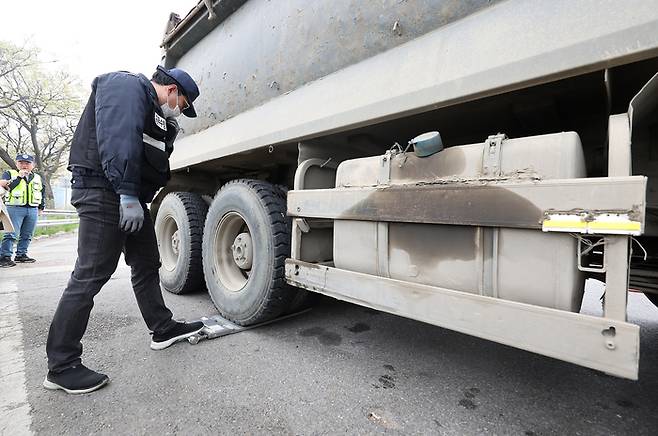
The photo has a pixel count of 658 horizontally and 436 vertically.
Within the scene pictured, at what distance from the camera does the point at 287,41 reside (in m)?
2.17

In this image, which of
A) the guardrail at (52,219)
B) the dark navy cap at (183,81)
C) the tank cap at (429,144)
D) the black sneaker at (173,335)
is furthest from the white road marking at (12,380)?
the guardrail at (52,219)

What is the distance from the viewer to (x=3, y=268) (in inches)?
207

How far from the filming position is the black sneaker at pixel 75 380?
5.51ft

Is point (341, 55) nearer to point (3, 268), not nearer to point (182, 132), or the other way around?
point (182, 132)

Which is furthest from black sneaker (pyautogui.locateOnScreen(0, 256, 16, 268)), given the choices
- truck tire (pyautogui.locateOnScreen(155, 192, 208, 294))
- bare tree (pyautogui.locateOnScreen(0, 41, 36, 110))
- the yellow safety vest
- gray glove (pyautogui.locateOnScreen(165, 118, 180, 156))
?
bare tree (pyautogui.locateOnScreen(0, 41, 36, 110))

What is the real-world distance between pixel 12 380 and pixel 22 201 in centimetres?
574

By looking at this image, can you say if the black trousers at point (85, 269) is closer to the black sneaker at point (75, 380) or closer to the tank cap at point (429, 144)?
the black sneaker at point (75, 380)

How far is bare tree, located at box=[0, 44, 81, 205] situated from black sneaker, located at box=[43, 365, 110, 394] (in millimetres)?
19476

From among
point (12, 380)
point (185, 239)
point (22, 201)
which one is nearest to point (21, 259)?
point (22, 201)

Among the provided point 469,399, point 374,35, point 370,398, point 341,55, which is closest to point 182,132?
point 341,55

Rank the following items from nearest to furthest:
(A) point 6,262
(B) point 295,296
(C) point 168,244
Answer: (B) point 295,296 → (C) point 168,244 → (A) point 6,262

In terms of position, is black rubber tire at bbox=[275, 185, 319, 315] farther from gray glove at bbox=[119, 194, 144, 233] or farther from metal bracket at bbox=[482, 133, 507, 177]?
metal bracket at bbox=[482, 133, 507, 177]

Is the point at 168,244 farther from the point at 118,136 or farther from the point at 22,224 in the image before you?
the point at 22,224

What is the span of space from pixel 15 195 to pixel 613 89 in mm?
8184
